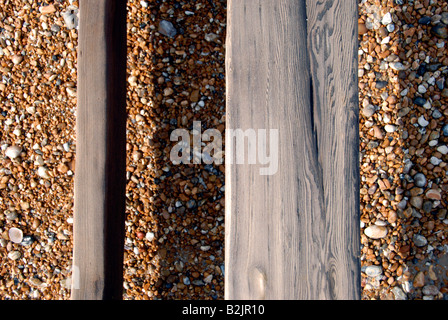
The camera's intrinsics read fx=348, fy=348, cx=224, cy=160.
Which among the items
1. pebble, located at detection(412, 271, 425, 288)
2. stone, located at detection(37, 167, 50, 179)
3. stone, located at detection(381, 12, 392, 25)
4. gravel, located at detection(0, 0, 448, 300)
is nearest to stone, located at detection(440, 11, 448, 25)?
gravel, located at detection(0, 0, 448, 300)

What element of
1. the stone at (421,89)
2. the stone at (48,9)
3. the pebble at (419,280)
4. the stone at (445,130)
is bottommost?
the pebble at (419,280)

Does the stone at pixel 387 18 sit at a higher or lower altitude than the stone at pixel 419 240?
higher

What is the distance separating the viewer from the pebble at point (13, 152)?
2.15m

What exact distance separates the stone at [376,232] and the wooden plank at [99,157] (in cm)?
135

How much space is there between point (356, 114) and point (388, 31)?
3.91 ft

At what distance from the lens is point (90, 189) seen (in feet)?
4.50

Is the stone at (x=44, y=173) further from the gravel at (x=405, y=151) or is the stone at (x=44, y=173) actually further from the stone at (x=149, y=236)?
the gravel at (x=405, y=151)

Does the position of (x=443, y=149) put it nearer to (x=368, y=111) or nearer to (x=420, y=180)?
(x=420, y=180)

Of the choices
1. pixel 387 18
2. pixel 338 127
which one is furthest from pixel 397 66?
pixel 338 127

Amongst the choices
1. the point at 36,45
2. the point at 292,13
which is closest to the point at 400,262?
the point at 292,13

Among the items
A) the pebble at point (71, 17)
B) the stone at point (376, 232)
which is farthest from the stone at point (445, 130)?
the pebble at point (71, 17)

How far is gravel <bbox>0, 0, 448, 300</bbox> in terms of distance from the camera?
196 centimetres

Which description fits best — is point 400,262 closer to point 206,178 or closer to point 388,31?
point 206,178

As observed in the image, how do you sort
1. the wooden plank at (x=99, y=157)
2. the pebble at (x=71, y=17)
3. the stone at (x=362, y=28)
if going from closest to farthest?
the wooden plank at (x=99, y=157) → the stone at (x=362, y=28) → the pebble at (x=71, y=17)
